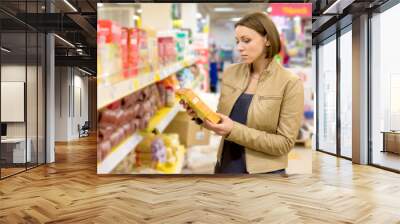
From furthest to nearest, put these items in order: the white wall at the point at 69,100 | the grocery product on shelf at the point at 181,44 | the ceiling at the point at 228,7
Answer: the white wall at the point at 69,100, the grocery product on shelf at the point at 181,44, the ceiling at the point at 228,7

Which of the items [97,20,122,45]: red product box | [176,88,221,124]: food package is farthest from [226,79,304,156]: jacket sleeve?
[97,20,122,45]: red product box

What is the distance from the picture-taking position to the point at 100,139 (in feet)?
12.9

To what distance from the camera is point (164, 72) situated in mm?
3721

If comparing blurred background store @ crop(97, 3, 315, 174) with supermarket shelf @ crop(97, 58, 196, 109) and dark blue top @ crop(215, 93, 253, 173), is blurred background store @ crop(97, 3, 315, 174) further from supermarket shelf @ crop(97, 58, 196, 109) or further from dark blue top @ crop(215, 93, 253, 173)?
dark blue top @ crop(215, 93, 253, 173)

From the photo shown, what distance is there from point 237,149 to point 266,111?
0.30 m

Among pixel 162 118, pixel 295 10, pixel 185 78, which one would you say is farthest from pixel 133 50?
pixel 295 10

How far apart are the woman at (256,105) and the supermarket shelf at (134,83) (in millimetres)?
1048

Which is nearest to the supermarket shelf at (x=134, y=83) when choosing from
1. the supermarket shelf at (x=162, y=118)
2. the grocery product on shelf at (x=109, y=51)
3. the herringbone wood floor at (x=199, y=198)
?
the grocery product on shelf at (x=109, y=51)

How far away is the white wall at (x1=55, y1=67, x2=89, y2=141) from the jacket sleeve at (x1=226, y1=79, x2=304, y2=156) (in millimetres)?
6126

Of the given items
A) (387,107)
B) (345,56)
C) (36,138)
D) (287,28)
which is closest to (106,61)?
(287,28)

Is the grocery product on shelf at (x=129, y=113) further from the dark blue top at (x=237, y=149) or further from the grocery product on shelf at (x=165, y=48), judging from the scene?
the dark blue top at (x=237, y=149)

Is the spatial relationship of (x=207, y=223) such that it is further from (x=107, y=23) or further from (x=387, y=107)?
(x=387, y=107)

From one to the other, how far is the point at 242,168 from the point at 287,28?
58.5 inches

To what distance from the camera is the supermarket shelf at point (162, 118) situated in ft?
12.2
